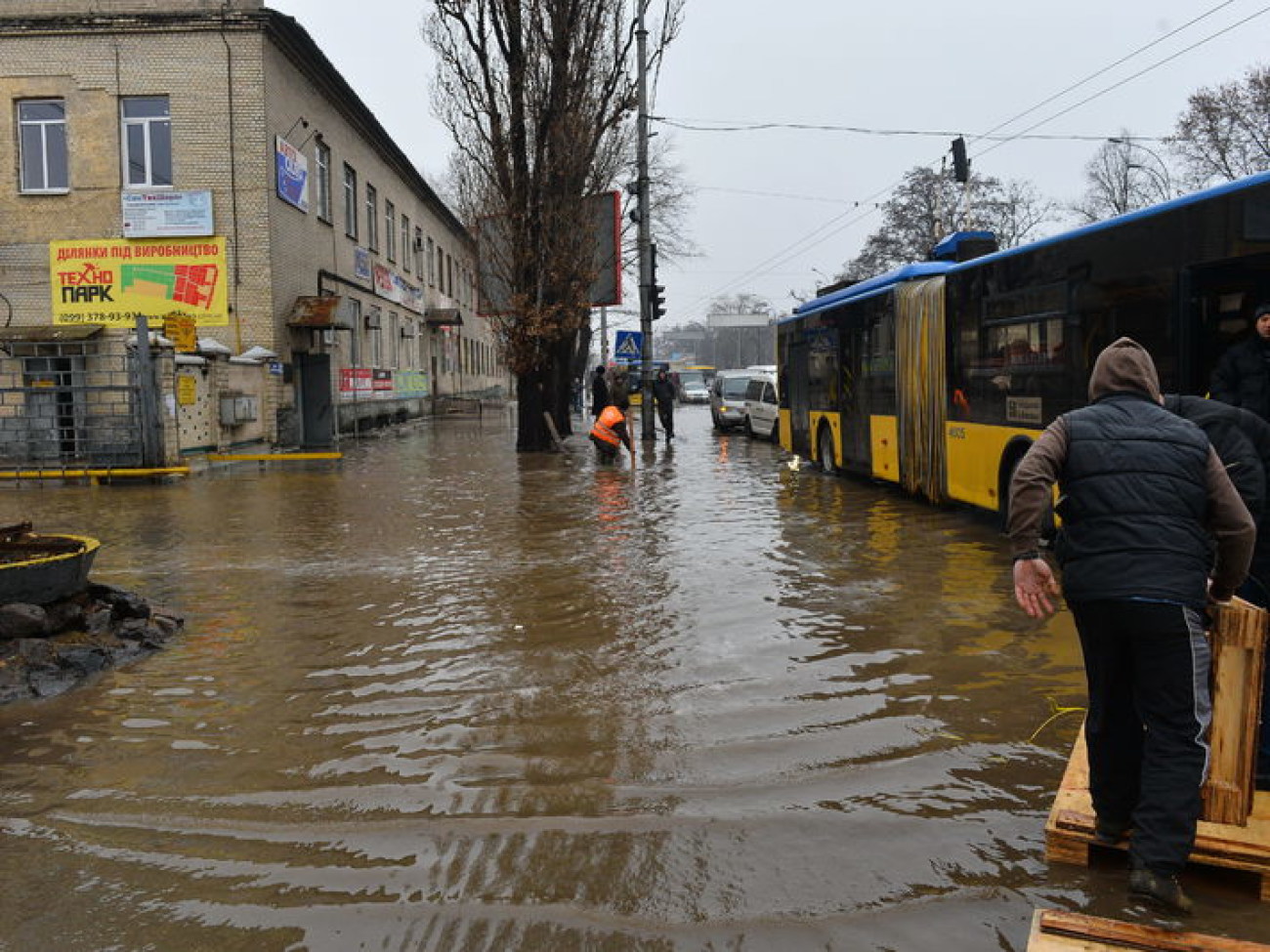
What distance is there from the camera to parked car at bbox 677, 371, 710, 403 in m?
63.1

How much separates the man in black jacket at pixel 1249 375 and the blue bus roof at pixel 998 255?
2.08 meters

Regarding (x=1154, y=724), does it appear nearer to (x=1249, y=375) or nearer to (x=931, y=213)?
(x=1249, y=375)

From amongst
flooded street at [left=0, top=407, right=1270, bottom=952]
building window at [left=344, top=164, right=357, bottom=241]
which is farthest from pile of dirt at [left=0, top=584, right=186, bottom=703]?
building window at [left=344, top=164, right=357, bottom=241]

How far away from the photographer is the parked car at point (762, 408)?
89.0 ft

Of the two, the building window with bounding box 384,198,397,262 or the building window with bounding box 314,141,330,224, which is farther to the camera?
the building window with bounding box 384,198,397,262

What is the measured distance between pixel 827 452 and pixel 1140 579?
14.4 meters

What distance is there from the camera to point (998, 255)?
1073cm

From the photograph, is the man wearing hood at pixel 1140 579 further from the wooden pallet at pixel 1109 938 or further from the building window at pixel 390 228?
the building window at pixel 390 228

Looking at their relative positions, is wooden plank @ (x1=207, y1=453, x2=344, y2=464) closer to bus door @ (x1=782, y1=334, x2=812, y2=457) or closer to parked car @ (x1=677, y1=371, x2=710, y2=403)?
bus door @ (x1=782, y1=334, x2=812, y2=457)

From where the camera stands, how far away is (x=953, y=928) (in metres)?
3.18

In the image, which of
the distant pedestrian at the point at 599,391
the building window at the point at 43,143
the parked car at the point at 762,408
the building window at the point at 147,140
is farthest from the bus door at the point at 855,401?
the building window at the point at 43,143

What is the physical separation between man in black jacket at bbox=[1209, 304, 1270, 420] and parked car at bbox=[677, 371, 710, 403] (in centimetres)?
5694

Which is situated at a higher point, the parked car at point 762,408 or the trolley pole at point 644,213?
the trolley pole at point 644,213

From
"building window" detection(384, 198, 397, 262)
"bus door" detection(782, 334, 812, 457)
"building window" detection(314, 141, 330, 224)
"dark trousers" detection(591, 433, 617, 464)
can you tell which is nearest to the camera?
"bus door" detection(782, 334, 812, 457)
